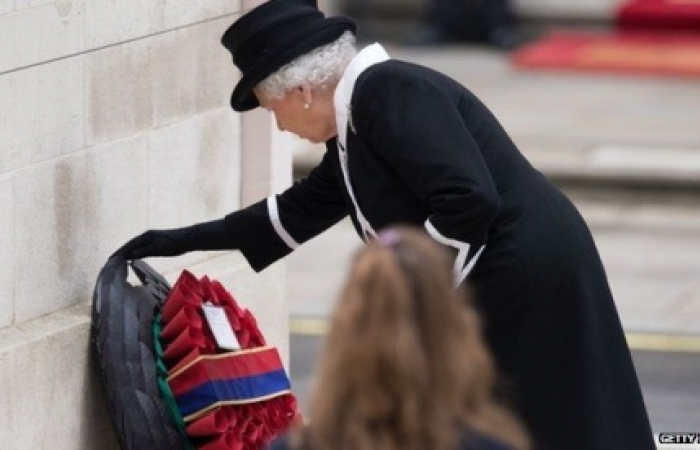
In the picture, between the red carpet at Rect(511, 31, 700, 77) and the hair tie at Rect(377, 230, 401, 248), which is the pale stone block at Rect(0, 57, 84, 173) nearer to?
the hair tie at Rect(377, 230, 401, 248)

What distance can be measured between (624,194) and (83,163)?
25.1 feet

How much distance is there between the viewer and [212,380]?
535 centimetres

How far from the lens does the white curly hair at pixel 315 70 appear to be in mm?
4984

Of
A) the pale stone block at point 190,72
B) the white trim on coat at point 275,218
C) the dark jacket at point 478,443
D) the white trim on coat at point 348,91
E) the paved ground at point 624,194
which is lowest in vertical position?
the paved ground at point 624,194

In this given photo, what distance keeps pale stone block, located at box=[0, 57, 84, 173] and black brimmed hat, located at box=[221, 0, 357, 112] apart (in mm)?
542

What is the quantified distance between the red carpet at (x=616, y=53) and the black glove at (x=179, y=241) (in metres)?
11.1

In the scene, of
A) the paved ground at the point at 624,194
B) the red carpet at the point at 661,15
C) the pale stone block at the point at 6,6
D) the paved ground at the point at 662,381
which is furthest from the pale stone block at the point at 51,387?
the red carpet at the point at 661,15

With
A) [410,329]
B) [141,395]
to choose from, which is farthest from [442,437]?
[141,395]

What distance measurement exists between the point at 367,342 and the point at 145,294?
95.9 inches

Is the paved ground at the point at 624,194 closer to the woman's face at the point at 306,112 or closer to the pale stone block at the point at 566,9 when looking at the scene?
the pale stone block at the point at 566,9

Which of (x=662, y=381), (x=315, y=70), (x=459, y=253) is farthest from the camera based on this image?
(x=662, y=381)

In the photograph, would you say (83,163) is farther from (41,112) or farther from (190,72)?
(190,72)

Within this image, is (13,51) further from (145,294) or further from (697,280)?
(697,280)

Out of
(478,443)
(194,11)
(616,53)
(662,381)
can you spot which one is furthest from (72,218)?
(616,53)
